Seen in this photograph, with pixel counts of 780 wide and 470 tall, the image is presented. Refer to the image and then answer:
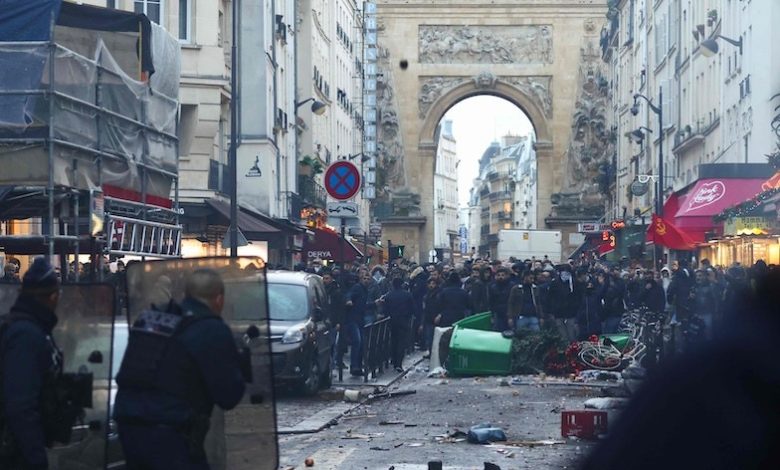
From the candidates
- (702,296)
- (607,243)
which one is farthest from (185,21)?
(607,243)

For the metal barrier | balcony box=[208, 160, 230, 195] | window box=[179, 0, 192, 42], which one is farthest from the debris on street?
window box=[179, 0, 192, 42]

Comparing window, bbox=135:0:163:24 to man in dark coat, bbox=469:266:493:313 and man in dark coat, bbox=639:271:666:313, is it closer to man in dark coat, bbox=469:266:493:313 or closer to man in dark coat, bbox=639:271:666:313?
man in dark coat, bbox=469:266:493:313

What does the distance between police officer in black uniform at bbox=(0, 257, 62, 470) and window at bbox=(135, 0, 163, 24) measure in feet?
87.2

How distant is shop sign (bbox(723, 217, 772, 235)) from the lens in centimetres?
2850

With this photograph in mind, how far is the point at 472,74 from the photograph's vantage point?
86875 mm

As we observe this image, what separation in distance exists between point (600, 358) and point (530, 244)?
43.5m

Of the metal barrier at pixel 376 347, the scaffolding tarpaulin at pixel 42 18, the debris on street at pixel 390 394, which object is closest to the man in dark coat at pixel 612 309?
the metal barrier at pixel 376 347

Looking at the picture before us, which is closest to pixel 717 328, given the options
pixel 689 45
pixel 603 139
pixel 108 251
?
pixel 108 251

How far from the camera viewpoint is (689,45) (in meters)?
56.0

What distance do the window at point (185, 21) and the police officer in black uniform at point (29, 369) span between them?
89.2 feet

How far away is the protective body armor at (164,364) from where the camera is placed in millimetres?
6512

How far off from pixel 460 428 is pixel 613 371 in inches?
325

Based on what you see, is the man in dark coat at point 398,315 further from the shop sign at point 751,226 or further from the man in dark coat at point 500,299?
the shop sign at point 751,226

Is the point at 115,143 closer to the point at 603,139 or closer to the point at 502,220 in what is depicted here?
the point at 603,139
